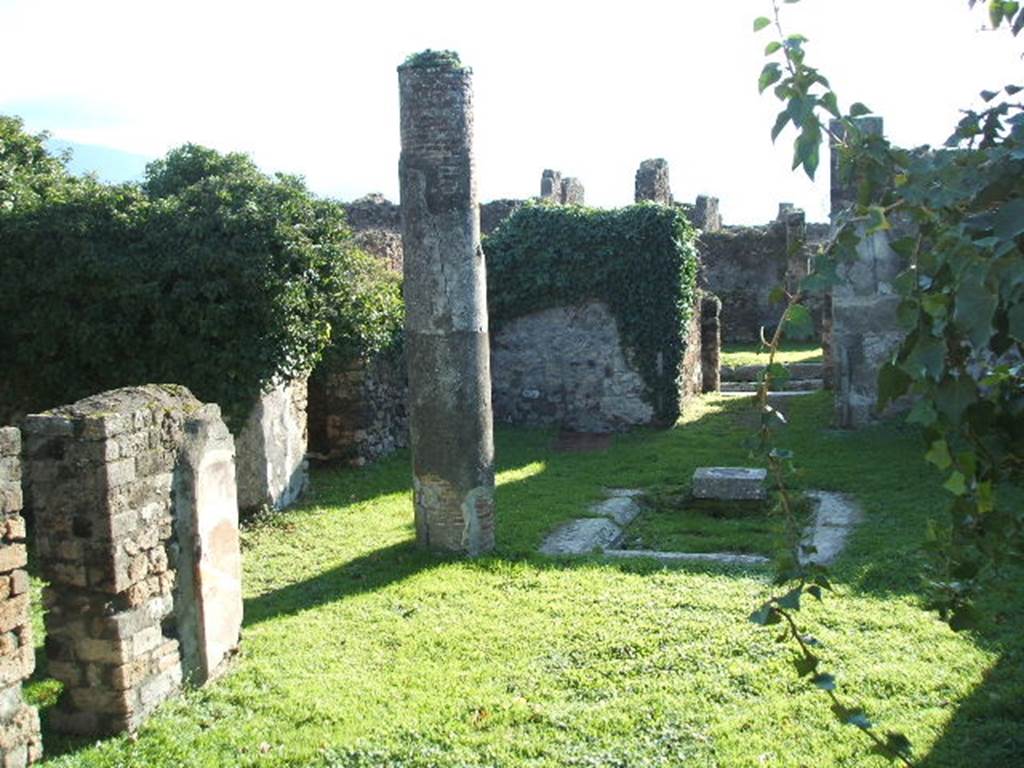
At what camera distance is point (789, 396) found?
18.0 metres

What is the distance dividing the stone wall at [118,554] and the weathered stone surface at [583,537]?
12.5 ft

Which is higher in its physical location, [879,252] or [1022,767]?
[879,252]

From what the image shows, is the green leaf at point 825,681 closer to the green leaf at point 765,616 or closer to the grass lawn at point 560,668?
the green leaf at point 765,616

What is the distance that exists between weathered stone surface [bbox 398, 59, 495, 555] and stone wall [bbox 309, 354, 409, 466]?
14.0 ft

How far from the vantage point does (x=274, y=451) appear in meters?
12.0

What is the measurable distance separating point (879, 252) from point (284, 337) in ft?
27.7

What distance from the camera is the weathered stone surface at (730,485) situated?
11.4 metres

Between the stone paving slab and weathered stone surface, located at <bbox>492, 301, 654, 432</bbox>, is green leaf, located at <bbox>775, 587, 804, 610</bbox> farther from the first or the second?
weathered stone surface, located at <bbox>492, 301, 654, 432</bbox>

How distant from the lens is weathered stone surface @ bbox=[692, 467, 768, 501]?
11359mm

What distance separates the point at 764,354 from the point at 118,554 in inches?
732

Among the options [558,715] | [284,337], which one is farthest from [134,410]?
[284,337]

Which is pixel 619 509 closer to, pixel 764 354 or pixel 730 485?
pixel 730 485

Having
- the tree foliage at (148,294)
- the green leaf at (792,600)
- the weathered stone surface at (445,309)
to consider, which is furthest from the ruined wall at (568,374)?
the green leaf at (792,600)

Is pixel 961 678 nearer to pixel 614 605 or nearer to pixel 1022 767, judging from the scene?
pixel 1022 767
